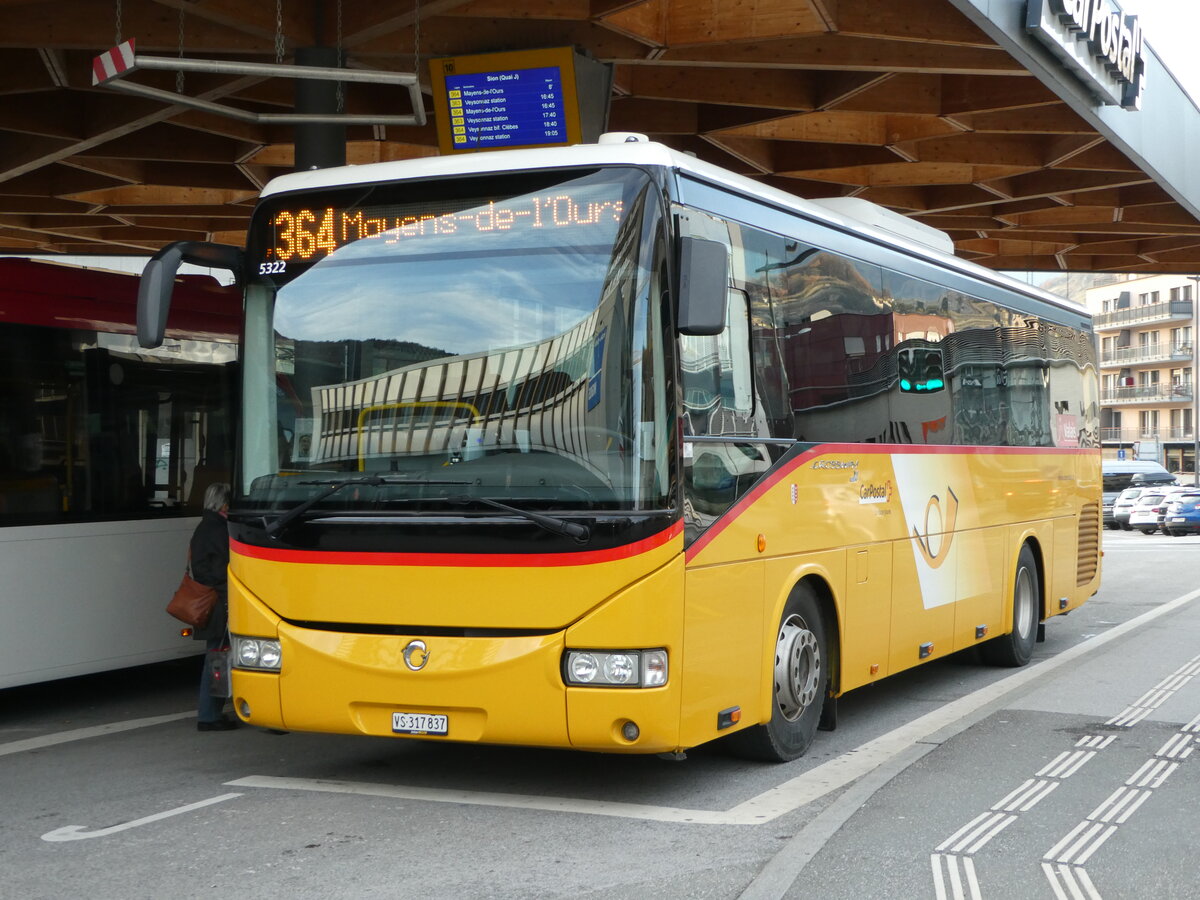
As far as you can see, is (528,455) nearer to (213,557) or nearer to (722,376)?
(722,376)

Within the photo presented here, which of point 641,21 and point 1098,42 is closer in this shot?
point 641,21

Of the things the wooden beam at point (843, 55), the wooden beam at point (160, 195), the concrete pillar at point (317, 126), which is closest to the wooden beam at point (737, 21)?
the wooden beam at point (843, 55)

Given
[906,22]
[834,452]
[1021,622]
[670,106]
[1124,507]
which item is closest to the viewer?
[834,452]

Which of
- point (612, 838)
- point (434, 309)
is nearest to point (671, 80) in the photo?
point (434, 309)

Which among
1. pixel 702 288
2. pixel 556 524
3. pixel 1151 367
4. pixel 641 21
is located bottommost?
pixel 556 524

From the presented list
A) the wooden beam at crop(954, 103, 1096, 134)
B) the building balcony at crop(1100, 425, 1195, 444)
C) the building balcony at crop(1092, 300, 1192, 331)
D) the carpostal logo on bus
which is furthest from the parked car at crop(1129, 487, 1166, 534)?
the building balcony at crop(1092, 300, 1192, 331)

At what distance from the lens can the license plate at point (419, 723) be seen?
6.80 metres

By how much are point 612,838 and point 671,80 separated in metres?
11.4

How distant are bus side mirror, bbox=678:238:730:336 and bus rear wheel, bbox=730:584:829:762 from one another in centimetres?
191

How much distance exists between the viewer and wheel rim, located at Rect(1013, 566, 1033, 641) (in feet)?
40.6

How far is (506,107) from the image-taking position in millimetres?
13250

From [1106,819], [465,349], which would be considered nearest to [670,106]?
[465,349]

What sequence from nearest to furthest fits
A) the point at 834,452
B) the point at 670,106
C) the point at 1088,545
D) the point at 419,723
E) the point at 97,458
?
the point at 419,723, the point at 834,452, the point at 97,458, the point at 1088,545, the point at 670,106

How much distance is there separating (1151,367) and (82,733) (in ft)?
346
